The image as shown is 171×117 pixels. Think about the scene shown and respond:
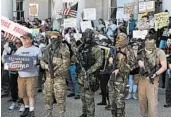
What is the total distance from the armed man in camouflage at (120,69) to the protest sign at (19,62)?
5.17 ft

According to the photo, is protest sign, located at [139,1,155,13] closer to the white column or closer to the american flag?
the white column

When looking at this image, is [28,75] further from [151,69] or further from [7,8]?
[7,8]

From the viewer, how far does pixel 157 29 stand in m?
12.3

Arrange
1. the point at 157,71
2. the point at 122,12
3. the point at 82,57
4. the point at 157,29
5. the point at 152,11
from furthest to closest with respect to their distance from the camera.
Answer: the point at 122,12
the point at 152,11
the point at 157,29
the point at 82,57
the point at 157,71

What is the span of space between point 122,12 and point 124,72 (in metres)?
8.89

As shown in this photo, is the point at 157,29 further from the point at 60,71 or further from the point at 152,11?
the point at 60,71

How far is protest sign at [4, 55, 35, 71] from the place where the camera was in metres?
Answer: 7.66

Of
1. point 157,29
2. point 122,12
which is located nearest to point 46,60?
point 157,29

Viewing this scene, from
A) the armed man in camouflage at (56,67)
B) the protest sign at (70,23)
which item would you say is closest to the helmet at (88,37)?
the armed man in camouflage at (56,67)

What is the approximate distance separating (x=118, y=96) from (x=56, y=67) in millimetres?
1193

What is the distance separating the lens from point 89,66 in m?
7.51

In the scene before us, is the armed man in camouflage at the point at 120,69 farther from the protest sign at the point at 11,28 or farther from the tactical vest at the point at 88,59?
the protest sign at the point at 11,28

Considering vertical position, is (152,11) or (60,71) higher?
(152,11)

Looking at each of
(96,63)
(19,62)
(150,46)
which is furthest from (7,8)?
(150,46)
